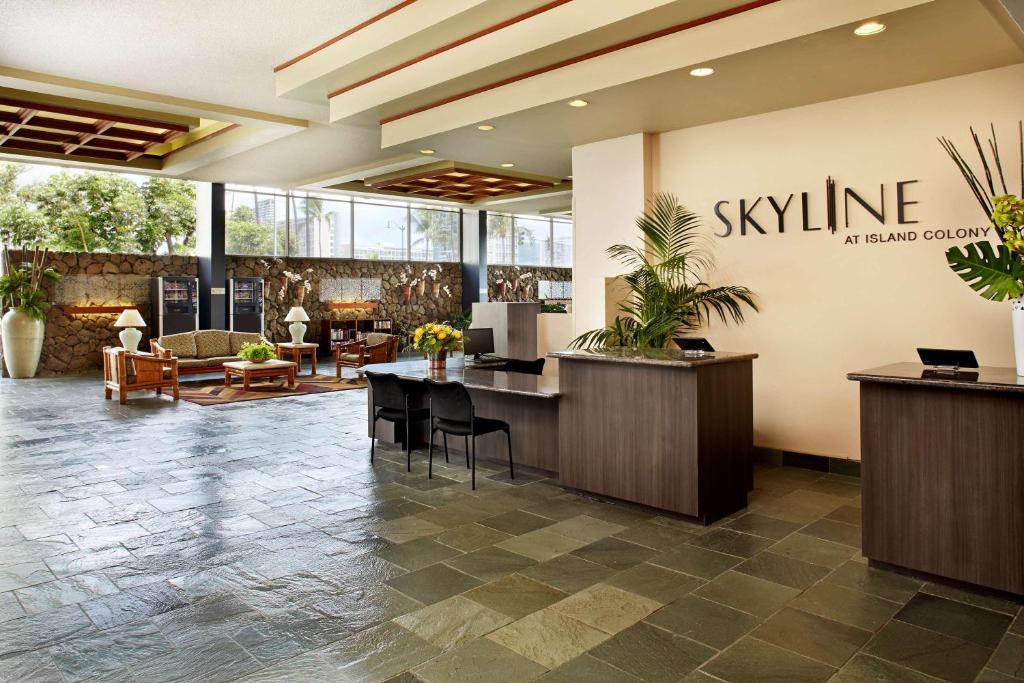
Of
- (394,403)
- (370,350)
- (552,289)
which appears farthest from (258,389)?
(552,289)

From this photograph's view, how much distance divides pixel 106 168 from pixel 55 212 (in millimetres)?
8167

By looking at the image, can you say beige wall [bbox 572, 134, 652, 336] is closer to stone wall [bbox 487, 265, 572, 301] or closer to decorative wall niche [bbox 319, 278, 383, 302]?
decorative wall niche [bbox 319, 278, 383, 302]

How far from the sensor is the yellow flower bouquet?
634cm

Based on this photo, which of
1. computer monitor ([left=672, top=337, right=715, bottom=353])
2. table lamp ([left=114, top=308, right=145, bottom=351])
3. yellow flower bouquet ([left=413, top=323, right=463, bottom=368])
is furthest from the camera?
table lamp ([left=114, top=308, right=145, bottom=351])

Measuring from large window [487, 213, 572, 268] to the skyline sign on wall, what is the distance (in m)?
14.4

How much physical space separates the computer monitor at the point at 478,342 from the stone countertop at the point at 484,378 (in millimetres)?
883

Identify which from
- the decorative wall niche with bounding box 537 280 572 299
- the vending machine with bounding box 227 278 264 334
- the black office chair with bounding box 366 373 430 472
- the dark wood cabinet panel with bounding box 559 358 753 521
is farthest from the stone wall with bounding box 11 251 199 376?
the dark wood cabinet panel with bounding box 559 358 753 521

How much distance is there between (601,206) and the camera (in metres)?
6.99

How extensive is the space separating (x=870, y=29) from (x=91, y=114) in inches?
319

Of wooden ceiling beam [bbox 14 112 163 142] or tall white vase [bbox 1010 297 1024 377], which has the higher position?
wooden ceiling beam [bbox 14 112 163 142]

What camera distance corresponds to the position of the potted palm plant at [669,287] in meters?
6.14

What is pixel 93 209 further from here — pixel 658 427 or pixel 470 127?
pixel 658 427

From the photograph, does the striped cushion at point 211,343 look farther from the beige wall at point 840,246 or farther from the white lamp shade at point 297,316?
the beige wall at point 840,246

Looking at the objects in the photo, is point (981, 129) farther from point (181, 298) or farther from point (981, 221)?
point (181, 298)
